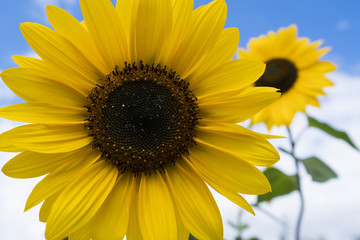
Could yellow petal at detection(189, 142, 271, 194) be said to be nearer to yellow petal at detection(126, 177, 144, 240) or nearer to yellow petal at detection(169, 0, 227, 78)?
yellow petal at detection(126, 177, 144, 240)

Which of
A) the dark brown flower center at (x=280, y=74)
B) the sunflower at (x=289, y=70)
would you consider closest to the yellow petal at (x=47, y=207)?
the sunflower at (x=289, y=70)

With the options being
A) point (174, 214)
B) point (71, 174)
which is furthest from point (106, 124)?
point (174, 214)

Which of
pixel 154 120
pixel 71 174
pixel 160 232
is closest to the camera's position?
pixel 160 232

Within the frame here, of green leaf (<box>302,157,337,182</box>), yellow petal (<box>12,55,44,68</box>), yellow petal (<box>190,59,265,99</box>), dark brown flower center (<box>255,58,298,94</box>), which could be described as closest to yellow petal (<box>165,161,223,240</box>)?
yellow petal (<box>190,59,265,99</box>)

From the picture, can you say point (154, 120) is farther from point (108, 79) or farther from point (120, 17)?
point (120, 17)

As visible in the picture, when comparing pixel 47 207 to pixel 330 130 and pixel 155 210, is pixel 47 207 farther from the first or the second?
pixel 330 130

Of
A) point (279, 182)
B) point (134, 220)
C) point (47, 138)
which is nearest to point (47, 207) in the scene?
point (47, 138)
